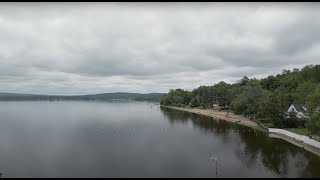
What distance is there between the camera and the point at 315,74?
89000 mm

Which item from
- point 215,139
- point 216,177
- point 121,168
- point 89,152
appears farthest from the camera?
point 215,139

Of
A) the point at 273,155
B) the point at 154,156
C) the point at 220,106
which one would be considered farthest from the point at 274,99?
the point at 220,106

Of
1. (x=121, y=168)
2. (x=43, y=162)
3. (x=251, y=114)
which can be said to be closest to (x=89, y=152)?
(x=43, y=162)

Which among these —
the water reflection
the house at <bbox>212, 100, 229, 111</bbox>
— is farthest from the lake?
the house at <bbox>212, 100, 229, 111</bbox>

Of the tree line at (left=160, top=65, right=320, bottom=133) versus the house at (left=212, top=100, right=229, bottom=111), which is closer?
the tree line at (left=160, top=65, right=320, bottom=133)

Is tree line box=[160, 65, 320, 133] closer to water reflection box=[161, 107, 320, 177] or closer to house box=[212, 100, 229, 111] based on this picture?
house box=[212, 100, 229, 111]

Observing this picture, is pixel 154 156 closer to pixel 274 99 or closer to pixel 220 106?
pixel 274 99

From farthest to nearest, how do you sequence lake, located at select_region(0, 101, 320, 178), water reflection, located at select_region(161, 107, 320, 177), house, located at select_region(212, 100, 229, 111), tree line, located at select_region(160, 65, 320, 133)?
house, located at select_region(212, 100, 229, 111) → tree line, located at select_region(160, 65, 320, 133) → water reflection, located at select_region(161, 107, 320, 177) → lake, located at select_region(0, 101, 320, 178)

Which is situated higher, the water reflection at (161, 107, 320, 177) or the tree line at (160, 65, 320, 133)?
the tree line at (160, 65, 320, 133)

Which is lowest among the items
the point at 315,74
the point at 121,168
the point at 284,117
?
the point at 121,168

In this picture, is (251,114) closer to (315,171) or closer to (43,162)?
(315,171)

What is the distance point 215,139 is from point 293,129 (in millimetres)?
12030

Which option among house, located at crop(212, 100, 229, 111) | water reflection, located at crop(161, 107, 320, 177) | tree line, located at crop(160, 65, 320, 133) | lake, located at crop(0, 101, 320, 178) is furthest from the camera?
house, located at crop(212, 100, 229, 111)

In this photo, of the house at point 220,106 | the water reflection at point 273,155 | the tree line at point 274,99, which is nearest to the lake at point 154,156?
the water reflection at point 273,155
